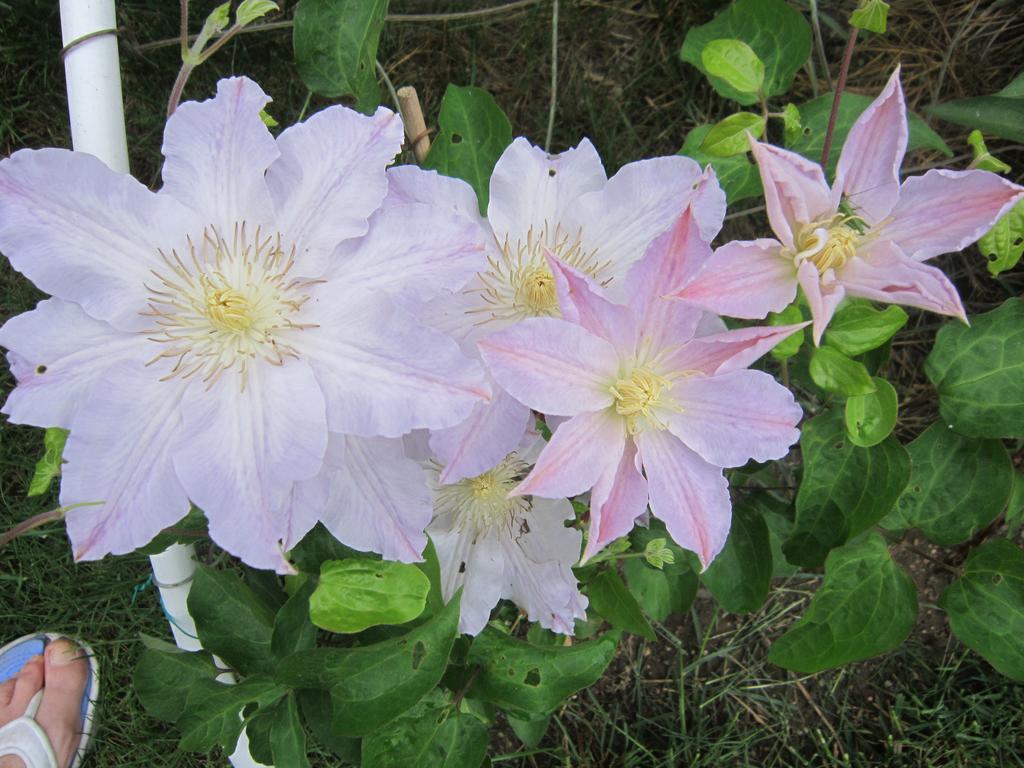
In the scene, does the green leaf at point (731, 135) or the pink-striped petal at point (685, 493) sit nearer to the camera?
the pink-striped petal at point (685, 493)

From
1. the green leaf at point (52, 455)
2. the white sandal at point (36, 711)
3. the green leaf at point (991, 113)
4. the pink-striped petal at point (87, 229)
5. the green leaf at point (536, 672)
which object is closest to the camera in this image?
the pink-striped petal at point (87, 229)

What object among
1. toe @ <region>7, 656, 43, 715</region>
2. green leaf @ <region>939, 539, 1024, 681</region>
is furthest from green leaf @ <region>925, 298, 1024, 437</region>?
toe @ <region>7, 656, 43, 715</region>

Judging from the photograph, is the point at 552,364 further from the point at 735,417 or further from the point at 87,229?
the point at 87,229

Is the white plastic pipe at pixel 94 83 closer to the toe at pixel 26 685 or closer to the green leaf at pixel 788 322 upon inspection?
the green leaf at pixel 788 322

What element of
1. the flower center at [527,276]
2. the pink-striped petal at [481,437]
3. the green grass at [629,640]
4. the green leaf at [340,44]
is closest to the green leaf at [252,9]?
the green leaf at [340,44]

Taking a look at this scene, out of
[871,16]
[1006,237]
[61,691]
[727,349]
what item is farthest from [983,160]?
[61,691]

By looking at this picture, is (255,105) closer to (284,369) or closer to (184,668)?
(284,369)

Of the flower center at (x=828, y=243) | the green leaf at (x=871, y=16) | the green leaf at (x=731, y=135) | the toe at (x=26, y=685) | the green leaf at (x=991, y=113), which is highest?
the green leaf at (x=871, y=16)
